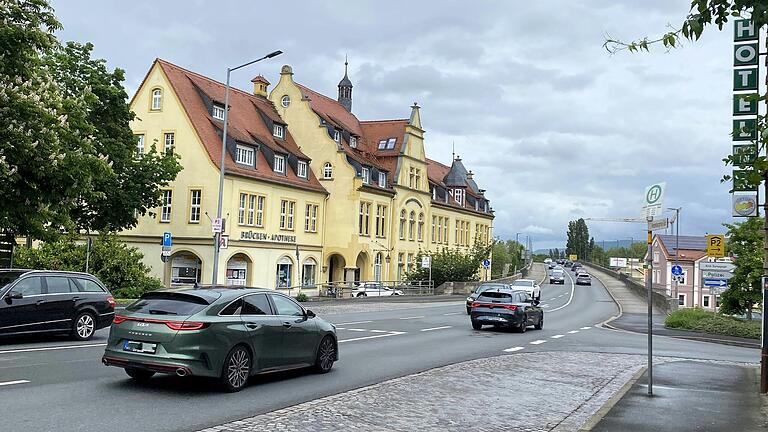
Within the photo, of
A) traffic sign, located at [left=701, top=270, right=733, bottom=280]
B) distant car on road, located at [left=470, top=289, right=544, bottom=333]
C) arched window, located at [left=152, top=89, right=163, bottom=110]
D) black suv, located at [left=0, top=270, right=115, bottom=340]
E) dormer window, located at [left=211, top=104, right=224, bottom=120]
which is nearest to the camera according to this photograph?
black suv, located at [left=0, top=270, right=115, bottom=340]

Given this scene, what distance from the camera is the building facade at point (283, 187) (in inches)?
1766

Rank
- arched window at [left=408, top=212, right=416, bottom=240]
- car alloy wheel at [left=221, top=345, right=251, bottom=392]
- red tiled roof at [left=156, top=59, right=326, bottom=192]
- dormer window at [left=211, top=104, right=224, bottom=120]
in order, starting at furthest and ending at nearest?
arched window at [left=408, top=212, right=416, bottom=240]
dormer window at [left=211, top=104, right=224, bottom=120]
red tiled roof at [left=156, top=59, right=326, bottom=192]
car alloy wheel at [left=221, top=345, right=251, bottom=392]

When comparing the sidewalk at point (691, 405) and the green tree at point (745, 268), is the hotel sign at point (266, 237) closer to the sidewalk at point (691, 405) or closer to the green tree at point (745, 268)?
the green tree at point (745, 268)

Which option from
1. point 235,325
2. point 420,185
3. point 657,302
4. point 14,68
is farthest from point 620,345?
point 420,185

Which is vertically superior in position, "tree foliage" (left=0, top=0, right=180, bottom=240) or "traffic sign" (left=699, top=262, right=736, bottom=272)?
"tree foliage" (left=0, top=0, right=180, bottom=240)

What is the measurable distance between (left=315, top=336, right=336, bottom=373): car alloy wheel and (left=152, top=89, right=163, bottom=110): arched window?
120 ft

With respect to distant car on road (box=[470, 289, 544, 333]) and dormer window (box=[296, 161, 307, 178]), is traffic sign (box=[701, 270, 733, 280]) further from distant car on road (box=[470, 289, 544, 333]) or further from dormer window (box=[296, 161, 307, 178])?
dormer window (box=[296, 161, 307, 178])

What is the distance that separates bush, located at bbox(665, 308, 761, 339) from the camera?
26.2 metres

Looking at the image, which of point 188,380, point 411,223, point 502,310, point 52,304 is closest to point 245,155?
point 411,223

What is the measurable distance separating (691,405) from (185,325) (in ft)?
Answer: 23.3

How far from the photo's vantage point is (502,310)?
25203 mm

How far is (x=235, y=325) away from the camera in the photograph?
10625 millimetres

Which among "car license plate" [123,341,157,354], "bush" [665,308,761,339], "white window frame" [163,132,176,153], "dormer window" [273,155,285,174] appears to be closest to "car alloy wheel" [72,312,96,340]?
"car license plate" [123,341,157,354]

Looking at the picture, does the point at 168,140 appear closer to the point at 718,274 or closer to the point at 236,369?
the point at 718,274
